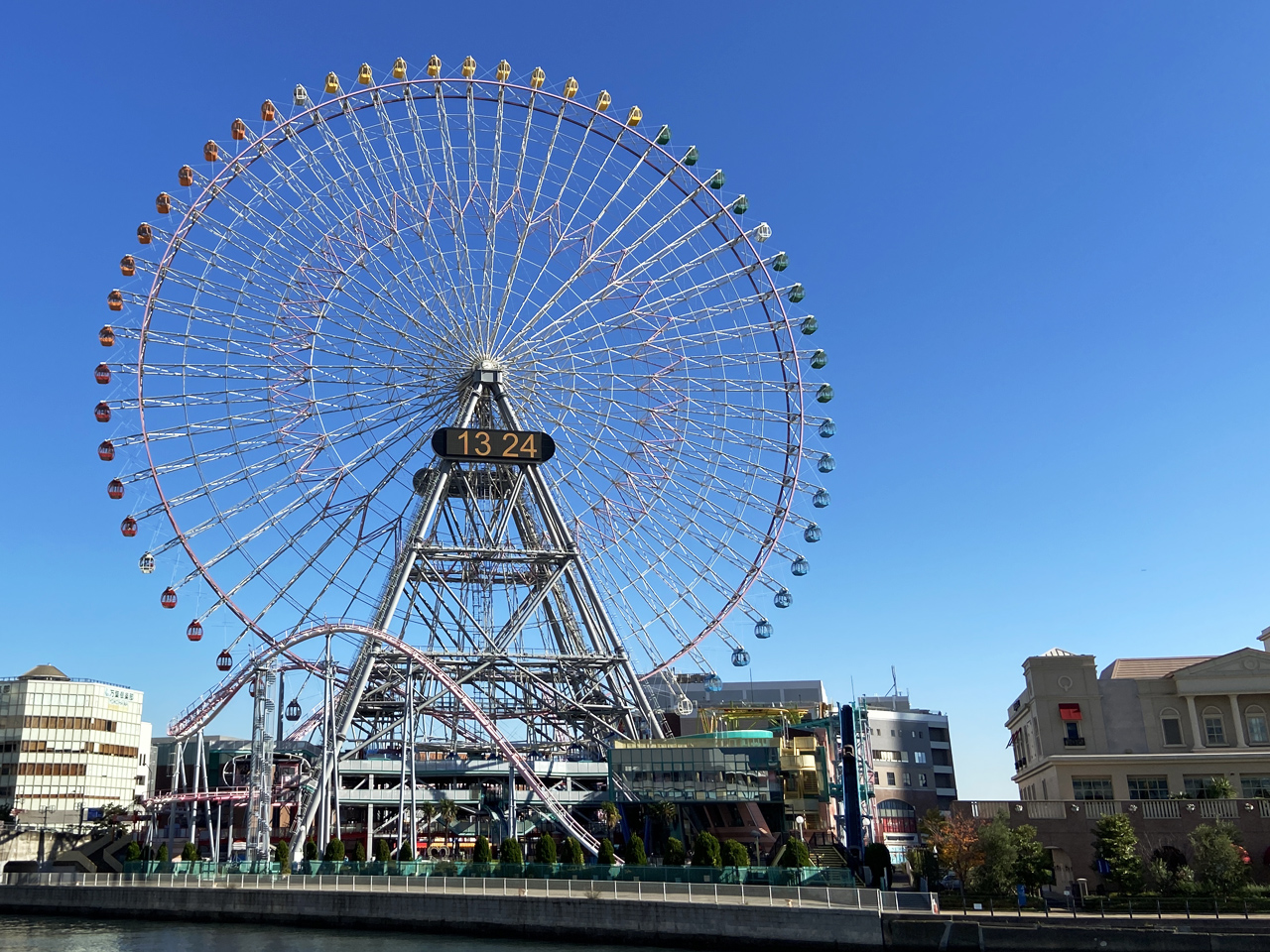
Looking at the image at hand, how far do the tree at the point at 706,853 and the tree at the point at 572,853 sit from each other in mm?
5994

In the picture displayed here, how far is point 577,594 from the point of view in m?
76.3

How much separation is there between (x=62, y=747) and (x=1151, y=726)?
96878 mm

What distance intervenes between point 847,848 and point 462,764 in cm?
2536

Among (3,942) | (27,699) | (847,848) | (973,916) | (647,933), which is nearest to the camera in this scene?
(973,916)

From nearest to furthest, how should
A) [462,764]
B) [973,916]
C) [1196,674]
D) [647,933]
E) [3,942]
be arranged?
[973,916] < [647,933] < [3,942] < [1196,674] < [462,764]

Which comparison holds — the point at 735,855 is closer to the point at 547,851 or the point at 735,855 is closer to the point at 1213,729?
the point at 547,851

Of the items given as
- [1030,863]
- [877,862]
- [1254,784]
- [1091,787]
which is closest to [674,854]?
[877,862]

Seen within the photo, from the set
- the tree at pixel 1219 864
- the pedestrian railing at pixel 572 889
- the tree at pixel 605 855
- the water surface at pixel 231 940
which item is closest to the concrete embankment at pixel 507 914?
the pedestrian railing at pixel 572 889

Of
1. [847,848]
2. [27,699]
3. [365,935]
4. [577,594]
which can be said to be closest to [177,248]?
[577,594]

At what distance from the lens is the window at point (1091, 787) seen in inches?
2608

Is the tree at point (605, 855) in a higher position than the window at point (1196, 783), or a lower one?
lower

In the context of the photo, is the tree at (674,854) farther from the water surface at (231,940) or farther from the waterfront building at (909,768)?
the waterfront building at (909,768)

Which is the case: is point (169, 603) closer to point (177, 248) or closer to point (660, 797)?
point (177, 248)

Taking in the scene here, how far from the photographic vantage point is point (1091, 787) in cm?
6644
